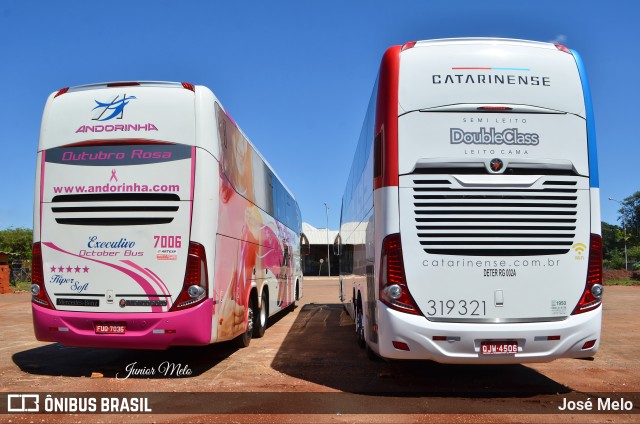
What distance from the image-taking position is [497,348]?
5.86 meters

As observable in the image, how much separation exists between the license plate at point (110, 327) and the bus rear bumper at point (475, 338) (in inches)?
137

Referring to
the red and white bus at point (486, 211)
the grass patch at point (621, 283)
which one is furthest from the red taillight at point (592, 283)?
the grass patch at point (621, 283)

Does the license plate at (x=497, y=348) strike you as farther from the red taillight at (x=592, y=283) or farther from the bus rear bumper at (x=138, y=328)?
the bus rear bumper at (x=138, y=328)

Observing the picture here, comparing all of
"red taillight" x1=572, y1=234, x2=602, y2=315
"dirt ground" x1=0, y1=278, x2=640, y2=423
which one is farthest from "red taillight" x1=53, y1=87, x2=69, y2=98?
"red taillight" x1=572, y1=234, x2=602, y2=315

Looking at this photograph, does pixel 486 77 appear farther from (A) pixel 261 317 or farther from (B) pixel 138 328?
(A) pixel 261 317

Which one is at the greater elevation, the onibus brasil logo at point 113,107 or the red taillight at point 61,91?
the red taillight at point 61,91

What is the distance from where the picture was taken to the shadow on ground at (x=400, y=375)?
6.68 m

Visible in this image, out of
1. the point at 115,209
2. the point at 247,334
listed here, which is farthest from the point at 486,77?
the point at 247,334

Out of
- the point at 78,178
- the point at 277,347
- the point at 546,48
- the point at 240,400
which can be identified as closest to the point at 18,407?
the point at 240,400

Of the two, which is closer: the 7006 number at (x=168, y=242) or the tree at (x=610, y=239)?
the 7006 number at (x=168, y=242)

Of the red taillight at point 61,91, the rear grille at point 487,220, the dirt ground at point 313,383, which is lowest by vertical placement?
the dirt ground at point 313,383

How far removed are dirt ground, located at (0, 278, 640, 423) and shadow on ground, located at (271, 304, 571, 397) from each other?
14 mm

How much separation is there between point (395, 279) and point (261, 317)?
5648mm

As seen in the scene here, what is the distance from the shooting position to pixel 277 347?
33.1 feet
